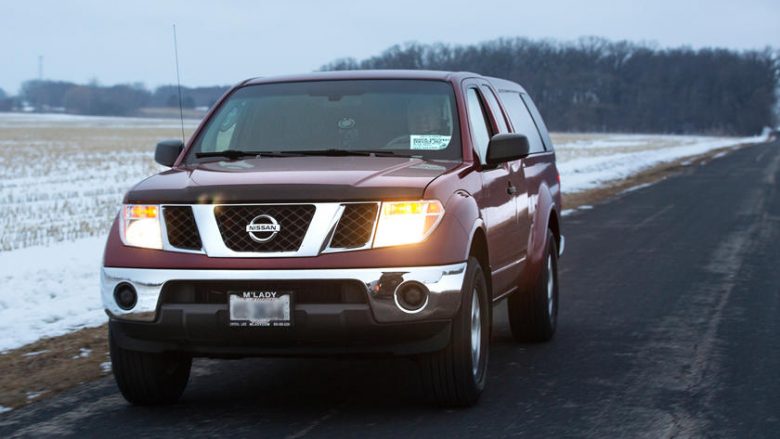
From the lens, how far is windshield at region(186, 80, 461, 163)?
20.4 feet

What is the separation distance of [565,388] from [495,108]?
1.92 metres

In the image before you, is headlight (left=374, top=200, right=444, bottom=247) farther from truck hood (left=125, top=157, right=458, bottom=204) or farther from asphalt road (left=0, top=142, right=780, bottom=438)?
asphalt road (left=0, top=142, right=780, bottom=438)

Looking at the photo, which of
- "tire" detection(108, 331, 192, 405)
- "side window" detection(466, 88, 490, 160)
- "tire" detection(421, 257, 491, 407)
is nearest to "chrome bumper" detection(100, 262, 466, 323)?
"tire" detection(421, 257, 491, 407)

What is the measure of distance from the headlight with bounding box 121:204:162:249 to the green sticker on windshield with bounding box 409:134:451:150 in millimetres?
1512

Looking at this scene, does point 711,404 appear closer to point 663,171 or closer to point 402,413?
point 402,413

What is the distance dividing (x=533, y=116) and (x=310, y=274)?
12.9 ft

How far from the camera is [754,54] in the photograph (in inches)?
7382

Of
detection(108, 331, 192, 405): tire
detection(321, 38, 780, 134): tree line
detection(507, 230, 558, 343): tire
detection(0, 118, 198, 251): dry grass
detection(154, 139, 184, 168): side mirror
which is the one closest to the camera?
detection(108, 331, 192, 405): tire

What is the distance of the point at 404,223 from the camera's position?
16.9 ft

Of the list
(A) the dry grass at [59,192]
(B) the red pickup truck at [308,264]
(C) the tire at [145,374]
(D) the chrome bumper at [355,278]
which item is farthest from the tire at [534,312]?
(A) the dry grass at [59,192]

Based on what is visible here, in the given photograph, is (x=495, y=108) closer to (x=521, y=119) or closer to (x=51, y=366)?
(x=521, y=119)

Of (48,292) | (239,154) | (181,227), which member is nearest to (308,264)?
(181,227)

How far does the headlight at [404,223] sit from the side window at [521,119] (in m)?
2.49

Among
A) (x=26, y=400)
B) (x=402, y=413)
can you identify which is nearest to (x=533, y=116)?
(x=402, y=413)
